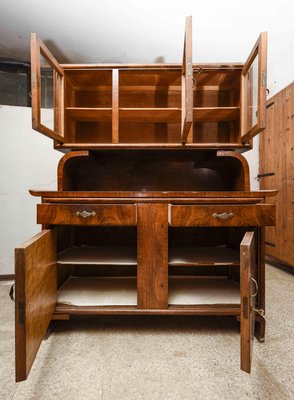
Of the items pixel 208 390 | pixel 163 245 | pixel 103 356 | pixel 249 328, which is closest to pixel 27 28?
pixel 163 245

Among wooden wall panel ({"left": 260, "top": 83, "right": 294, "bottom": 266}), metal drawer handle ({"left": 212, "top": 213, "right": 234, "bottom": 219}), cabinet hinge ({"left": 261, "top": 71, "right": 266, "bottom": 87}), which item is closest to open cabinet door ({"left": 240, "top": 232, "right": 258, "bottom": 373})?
metal drawer handle ({"left": 212, "top": 213, "right": 234, "bottom": 219})

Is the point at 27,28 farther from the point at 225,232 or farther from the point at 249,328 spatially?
the point at 249,328

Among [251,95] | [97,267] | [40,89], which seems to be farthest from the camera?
[97,267]

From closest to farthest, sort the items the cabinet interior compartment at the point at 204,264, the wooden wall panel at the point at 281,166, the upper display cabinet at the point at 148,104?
the cabinet interior compartment at the point at 204,264 < the upper display cabinet at the point at 148,104 < the wooden wall panel at the point at 281,166

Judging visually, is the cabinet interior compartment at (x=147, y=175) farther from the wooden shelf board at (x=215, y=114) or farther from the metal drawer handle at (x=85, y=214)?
the metal drawer handle at (x=85, y=214)

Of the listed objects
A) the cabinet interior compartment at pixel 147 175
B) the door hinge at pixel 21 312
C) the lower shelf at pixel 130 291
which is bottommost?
the lower shelf at pixel 130 291

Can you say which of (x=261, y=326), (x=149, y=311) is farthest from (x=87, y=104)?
(x=261, y=326)

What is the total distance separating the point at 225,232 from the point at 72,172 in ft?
3.98

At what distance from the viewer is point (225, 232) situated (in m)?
1.71

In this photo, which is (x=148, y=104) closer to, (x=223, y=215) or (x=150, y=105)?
(x=150, y=105)

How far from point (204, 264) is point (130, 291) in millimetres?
514

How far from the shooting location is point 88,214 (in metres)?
1.19

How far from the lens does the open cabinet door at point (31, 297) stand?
2.64 feet

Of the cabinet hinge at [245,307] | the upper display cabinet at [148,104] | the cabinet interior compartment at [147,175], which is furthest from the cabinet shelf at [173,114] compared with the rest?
the cabinet hinge at [245,307]
